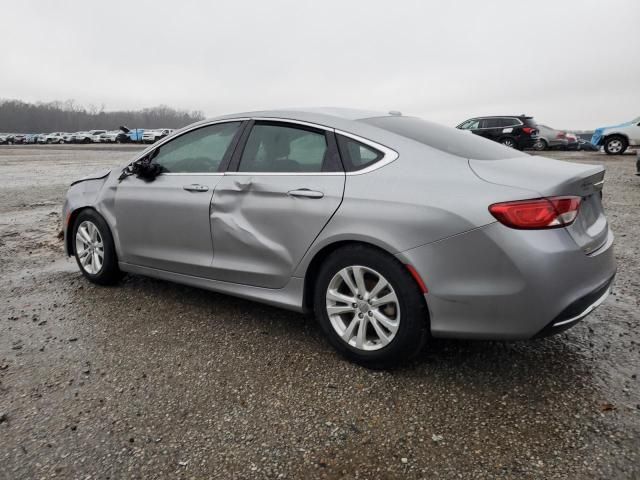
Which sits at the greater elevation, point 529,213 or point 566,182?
point 566,182

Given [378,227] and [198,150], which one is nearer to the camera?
[378,227]

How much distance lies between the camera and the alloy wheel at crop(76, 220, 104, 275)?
14.8 feet

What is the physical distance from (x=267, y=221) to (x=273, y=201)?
0.45ft

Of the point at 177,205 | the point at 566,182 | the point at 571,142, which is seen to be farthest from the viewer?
the point at 571,142

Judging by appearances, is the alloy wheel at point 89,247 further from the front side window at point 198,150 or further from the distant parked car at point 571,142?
the distant parked car at point 571,142

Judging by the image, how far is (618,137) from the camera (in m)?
20.2

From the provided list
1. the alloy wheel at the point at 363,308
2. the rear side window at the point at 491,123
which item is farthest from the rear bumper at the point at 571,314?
the rear side window at the point at 491,123

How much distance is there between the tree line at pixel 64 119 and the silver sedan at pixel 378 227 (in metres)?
121

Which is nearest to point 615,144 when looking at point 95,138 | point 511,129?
point 511,129

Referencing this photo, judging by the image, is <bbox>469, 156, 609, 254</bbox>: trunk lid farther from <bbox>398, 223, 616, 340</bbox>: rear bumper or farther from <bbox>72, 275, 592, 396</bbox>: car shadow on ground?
<bbox>72, 275, 592, 396</bbox>: car shadow on ground

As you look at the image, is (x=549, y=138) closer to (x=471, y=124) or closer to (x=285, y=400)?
(x=471, y=124)

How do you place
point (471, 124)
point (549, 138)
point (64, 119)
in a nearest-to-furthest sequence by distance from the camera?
point (471, 124)
point (549, 138)
point (64, 119)

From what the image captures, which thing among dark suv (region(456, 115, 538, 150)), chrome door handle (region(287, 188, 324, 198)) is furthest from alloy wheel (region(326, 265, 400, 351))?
dark suv (region(456, 115, 538, 150))

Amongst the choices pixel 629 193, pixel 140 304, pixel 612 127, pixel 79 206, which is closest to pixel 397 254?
pixel 140 304
